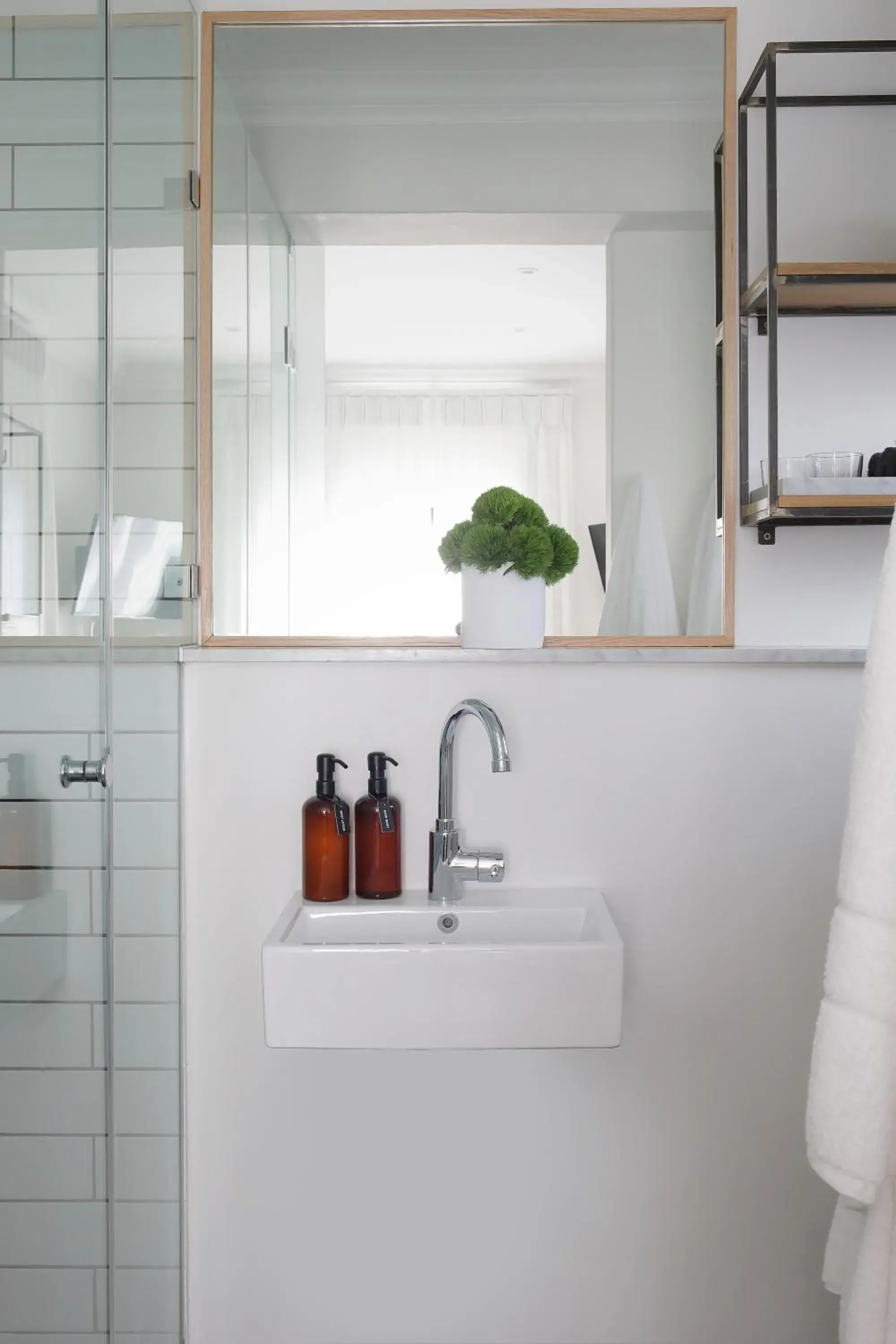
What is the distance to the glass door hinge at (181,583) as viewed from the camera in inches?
59.3

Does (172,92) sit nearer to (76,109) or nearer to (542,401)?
(76,109)

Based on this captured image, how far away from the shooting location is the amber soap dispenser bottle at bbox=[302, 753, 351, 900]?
1520 millimetres

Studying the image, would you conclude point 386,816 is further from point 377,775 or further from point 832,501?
point 832,501

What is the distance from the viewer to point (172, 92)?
152 centimetres

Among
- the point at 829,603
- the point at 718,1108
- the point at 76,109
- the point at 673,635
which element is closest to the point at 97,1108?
the point at 718,1108

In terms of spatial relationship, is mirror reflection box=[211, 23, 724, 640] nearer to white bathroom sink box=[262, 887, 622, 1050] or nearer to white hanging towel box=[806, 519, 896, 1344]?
white bathroom sink box=[262, 887, 622, 1050]

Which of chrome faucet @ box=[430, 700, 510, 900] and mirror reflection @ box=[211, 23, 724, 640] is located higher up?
mirror reflection @ box=[211, 23, 724, 640]

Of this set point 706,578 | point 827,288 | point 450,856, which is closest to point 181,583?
point 450,856

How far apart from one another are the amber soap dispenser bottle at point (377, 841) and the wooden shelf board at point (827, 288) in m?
0.85

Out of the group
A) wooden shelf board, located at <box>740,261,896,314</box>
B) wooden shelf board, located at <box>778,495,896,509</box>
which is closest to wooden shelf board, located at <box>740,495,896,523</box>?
wooden shelf board, located at <box>778,495,896,509</box>

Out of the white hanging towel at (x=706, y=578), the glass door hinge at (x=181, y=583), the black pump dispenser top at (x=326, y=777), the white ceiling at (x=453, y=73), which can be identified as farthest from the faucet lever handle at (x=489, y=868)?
the white ceiling at (x=453, y=73)

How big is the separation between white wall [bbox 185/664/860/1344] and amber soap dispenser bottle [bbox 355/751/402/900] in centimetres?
6

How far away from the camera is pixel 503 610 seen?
60.0 inches

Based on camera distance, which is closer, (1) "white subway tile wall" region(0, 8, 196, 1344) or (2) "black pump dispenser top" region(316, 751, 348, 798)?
(1) "white subway tile wall" region(0, 8, 196, 1344)
